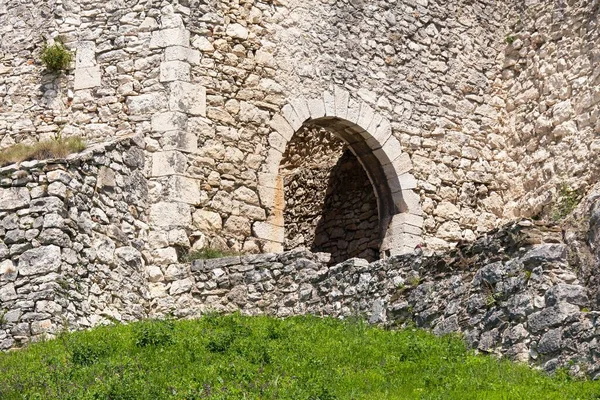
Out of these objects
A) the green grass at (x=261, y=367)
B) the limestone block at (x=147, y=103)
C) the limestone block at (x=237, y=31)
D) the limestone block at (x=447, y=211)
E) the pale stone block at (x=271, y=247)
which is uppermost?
the limestone block at (x=237, y=31)

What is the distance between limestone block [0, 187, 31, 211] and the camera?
12.5m

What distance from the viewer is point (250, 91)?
1481cm

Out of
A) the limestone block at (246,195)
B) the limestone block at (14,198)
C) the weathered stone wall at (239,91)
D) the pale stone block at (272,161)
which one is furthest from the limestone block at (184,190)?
the limestone block at (14,198)

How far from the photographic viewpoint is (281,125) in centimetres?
1494

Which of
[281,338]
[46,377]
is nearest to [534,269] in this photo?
[281,338]

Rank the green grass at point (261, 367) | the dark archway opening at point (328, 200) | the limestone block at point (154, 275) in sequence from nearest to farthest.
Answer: the green grass at point (261, 367)
the limestone block at point (154, 275)
the dark archway opening at point (328, 200)

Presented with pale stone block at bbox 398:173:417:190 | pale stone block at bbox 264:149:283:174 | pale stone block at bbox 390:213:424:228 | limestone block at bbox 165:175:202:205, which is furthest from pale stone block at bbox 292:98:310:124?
pale stone block at bbox 390:213:424:228

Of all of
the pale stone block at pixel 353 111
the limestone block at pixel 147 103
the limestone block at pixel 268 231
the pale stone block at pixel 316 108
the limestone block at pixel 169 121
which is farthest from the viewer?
the pale stone block at pixel 353 111

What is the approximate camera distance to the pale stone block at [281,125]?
14891 millimetres

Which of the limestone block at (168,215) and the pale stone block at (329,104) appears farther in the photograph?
the pale stone block at (329,104)

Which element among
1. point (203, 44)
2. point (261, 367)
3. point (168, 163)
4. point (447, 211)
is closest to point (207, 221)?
point (168, 163)

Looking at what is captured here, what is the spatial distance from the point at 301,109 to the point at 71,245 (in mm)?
4259

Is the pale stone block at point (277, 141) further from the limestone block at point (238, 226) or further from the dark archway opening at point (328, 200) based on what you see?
the dark archway opening at point (328, 200)

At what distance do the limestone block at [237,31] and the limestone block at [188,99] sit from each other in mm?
977
